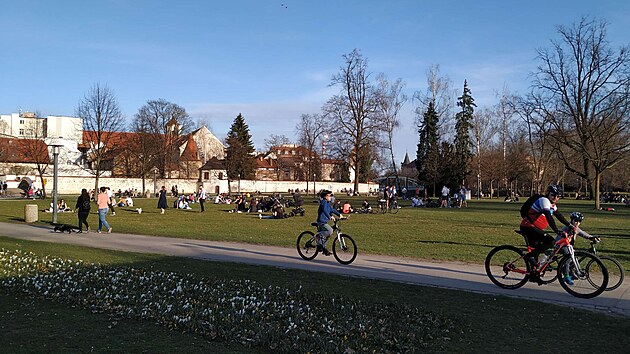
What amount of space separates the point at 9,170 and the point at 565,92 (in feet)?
236

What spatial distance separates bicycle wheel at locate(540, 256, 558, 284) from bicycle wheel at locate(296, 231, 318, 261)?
17.5 ft

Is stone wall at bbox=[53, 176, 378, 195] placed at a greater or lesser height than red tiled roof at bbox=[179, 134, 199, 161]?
lesser

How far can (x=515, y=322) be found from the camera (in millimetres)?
7012

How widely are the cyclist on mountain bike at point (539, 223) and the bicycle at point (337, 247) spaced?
13.9 feet

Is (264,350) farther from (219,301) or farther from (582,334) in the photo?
(582,334)

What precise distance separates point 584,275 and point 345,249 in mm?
5340

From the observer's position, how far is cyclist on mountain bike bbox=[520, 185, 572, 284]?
352 inches

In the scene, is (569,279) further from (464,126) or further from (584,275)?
(464,126)

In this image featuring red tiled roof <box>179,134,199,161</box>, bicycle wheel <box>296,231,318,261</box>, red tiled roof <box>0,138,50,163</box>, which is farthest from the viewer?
red tiled roof <box>179,134,199,161</box>

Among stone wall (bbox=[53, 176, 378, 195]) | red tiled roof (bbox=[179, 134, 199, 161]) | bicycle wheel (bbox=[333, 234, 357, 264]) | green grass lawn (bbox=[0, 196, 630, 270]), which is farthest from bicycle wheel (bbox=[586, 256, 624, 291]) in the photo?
red tiled roof (bbox=[179, 134, 199, 161])

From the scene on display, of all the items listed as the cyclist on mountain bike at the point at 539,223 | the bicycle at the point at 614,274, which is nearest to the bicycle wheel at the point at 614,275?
the bicycle at the point at 614,274

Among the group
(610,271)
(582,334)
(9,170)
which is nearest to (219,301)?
(582,334)

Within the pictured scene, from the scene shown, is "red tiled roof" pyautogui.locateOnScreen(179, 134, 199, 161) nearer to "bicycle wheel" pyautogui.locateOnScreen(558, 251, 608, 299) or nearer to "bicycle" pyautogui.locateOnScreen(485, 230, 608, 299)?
"bicycle" pyautogui.locateOnScreen(485, 230, 608, 299)

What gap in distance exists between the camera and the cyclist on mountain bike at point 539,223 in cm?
894
